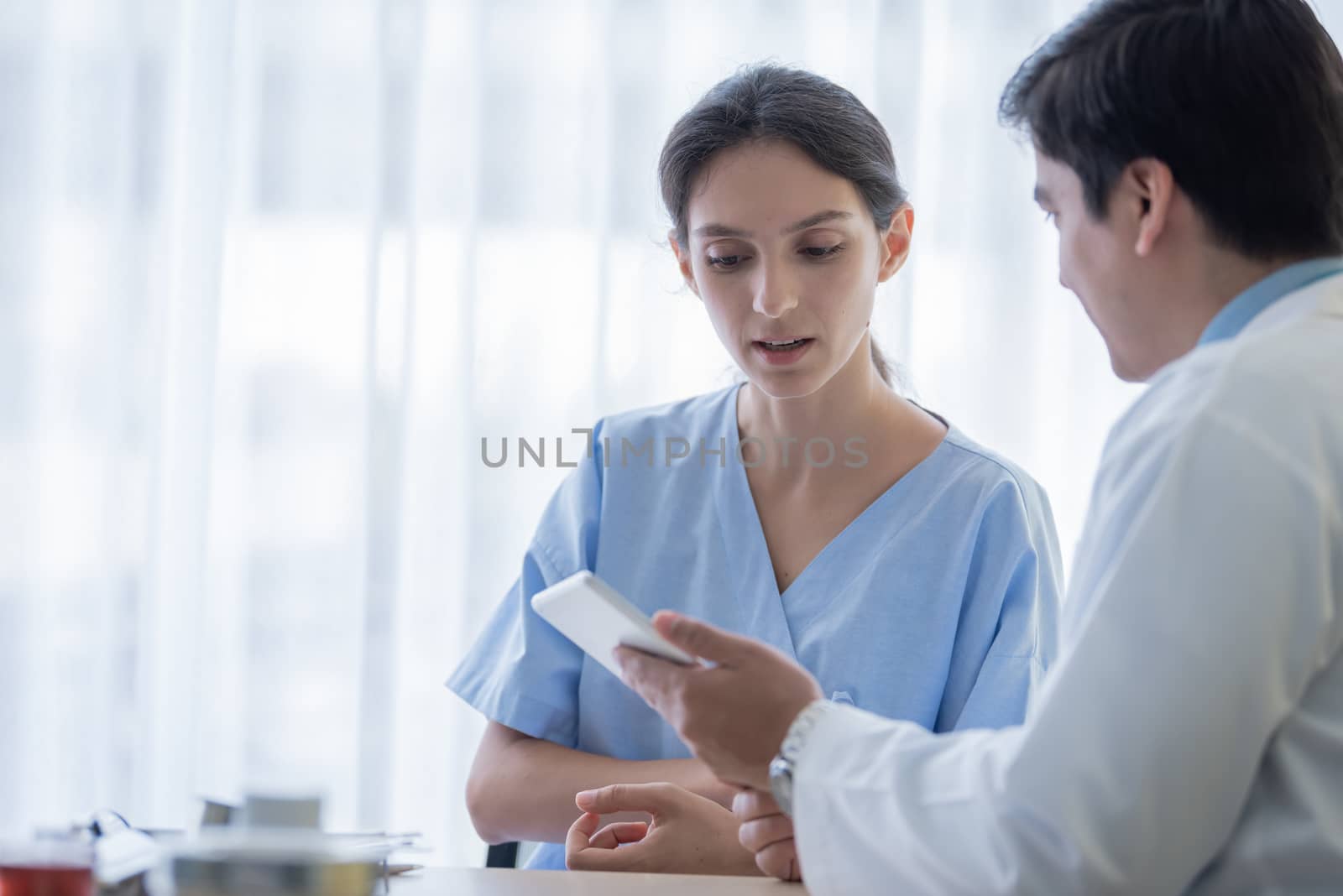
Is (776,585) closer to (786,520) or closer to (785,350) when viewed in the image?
(786,520)

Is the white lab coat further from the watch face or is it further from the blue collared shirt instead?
the watch face

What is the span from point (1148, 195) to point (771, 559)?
71 cm

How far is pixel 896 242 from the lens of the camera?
1.46 meters

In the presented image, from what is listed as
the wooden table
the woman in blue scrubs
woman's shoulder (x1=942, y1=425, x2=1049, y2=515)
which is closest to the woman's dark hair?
the woman in blue scrubs

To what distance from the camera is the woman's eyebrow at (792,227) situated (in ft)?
4.28

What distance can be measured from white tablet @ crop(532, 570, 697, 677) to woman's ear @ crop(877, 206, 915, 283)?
67 centimetres

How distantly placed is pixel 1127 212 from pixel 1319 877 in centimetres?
43

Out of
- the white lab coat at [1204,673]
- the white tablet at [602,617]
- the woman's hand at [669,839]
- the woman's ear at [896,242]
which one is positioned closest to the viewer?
the white lab coat at [1204,673]

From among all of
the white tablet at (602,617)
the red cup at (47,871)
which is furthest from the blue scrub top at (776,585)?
the red cup at (47,871)

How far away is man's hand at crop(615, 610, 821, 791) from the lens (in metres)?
0.85

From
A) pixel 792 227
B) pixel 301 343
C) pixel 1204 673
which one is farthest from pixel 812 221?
pixel 301 343

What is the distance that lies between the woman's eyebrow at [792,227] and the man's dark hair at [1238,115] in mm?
528

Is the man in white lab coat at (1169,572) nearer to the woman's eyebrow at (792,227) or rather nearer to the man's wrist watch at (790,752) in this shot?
the man's wrist watch at (790,752)

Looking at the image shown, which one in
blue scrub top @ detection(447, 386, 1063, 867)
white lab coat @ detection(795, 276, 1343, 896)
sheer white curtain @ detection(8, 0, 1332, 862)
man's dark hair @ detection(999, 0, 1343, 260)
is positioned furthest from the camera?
sheer white curtain @ detection(8, 0, 1332, 862)
